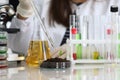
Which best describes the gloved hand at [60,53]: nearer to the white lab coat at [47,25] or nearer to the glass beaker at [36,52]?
the glass beaker at [36,52]

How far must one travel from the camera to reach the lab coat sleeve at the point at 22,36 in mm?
1756

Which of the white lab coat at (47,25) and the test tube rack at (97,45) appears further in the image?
the white lab coat at (47,25)

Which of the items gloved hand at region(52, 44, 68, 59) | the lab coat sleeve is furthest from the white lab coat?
gloved hand at region(52, 44, 68, 59)

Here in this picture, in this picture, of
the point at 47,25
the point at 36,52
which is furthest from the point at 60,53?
the point at 47,25

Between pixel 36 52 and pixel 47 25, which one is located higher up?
pixel 47 25

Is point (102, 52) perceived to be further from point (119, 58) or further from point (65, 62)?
point (65, 62)

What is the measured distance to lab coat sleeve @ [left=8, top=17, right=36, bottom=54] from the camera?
1756mm

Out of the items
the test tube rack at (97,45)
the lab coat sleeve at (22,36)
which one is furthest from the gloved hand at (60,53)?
the lab coat sleeve at (22,36)

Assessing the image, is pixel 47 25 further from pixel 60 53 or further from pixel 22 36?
pixel 60 53

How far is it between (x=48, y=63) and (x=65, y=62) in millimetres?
58

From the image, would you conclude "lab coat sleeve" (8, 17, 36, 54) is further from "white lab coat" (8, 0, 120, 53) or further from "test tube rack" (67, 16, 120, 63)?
"test tube rack" (67, 16, 120, 63)

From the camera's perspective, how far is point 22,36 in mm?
1863

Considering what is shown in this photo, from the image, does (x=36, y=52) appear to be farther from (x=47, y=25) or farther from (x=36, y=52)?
(x=47, y=25)

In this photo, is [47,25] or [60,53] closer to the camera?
[60,53]
